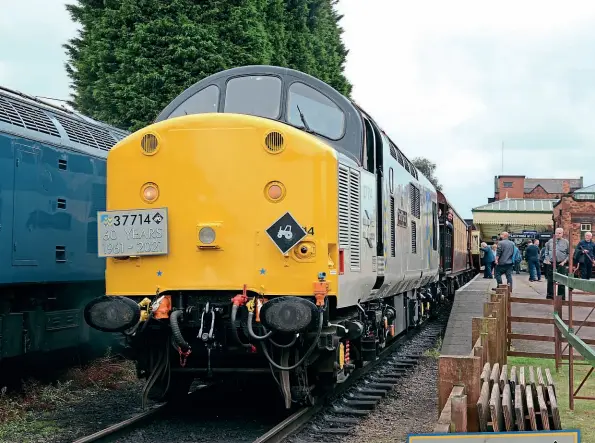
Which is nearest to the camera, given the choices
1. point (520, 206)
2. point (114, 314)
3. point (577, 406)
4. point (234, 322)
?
point (234, 322)

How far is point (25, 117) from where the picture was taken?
28.8 ft

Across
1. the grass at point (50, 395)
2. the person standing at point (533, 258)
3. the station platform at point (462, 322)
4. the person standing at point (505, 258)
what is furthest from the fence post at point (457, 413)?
the person standing at point (533, 258)

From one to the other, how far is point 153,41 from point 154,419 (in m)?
11.5

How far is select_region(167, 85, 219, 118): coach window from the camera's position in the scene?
8164 mm

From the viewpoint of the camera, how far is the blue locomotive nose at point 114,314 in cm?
671

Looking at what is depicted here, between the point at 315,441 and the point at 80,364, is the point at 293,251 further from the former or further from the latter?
the point at 80,364

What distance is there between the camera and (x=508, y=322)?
35.6 ft

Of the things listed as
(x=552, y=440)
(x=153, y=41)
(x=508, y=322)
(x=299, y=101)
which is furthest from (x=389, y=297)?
(x=153, y=41)

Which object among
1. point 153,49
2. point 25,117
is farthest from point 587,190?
point 25,117

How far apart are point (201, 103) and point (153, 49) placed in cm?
945

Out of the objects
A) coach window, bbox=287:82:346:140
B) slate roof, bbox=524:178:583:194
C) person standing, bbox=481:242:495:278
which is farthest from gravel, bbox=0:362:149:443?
slate roof, bbox=524:178:583:194

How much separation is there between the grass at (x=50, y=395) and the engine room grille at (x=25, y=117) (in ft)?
9.45

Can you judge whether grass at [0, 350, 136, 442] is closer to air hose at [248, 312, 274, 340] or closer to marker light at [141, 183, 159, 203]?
air hose at [248, 312, 274, 340]

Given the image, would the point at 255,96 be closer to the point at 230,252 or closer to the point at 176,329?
the point at 230,252
